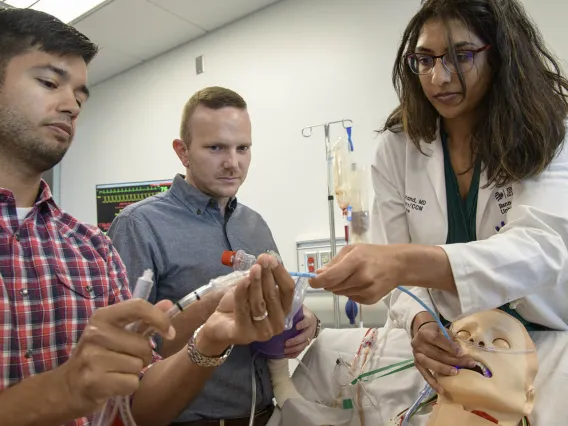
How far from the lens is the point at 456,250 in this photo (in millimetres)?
1054

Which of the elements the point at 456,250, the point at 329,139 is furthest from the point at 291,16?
the point at 456,250

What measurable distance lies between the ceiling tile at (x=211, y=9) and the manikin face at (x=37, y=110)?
7.17 ft

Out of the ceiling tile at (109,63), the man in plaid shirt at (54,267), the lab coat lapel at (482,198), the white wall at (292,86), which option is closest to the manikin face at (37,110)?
the man in plaid shirt at (54,267)

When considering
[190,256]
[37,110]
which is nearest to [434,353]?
[190,256]

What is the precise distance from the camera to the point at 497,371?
41.9 inches

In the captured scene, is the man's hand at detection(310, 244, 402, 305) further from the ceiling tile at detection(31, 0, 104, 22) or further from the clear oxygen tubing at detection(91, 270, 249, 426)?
the ceiling tile at detection(31, 0, 104, 22)

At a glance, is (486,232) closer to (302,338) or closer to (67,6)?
(302,338)

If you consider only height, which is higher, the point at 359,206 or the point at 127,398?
the point at 359,206

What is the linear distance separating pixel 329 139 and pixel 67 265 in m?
1.97

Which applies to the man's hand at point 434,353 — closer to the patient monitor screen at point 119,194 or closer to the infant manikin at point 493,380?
the infant manikin at point 493,380

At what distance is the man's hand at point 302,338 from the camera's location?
1537 millimetres

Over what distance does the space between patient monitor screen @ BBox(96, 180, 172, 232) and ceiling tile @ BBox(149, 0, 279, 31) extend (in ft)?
3.82

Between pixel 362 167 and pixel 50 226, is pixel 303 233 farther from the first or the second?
pixel 50 226

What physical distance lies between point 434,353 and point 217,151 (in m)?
1.03
